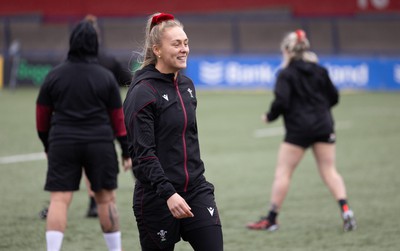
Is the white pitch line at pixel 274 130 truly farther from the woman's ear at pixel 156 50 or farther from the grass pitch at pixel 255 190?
the woman's ear at pixel 156 50

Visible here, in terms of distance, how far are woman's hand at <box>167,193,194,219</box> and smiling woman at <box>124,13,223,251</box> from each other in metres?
0.16

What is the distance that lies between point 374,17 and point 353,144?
18.3 m

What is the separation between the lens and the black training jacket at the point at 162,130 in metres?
4.90

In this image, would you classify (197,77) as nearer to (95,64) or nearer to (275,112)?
(275,112)

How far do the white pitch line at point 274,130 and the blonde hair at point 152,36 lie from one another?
11.8m

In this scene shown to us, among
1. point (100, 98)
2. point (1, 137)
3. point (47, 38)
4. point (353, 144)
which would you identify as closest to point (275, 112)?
point (100, 98)

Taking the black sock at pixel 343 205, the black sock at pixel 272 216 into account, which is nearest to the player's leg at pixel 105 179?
the black sock at pixel 272 216

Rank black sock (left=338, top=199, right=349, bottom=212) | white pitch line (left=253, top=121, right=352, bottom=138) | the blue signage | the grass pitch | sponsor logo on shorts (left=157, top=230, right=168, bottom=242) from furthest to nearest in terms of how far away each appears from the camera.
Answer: the blue signage → white pitch line (left=253, top=121, right=352, bottom=138) → black sock (left=338, top=199, right=349, bottom=212) → the grass pitch → sponsor logo on shorts (left=157, top=230, right=168, bottom=242)

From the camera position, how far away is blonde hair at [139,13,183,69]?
5.07m

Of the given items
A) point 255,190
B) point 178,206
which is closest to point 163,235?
point 178,206

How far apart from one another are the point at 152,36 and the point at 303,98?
379 centimetres

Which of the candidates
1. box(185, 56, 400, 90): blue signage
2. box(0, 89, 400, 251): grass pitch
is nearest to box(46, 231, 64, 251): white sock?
box(0, 89, 400, 251): grass pitch

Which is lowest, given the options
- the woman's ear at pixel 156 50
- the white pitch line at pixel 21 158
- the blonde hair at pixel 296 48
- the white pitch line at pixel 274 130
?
the white pitch line at pixel 274 130

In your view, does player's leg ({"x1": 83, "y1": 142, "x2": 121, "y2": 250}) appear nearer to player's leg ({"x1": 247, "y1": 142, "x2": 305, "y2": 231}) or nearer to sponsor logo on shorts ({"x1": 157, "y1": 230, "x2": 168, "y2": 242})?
sponsor logo on shorts ({"x1": 157, "y1": 230, "x2": 168, "y2": 242})
